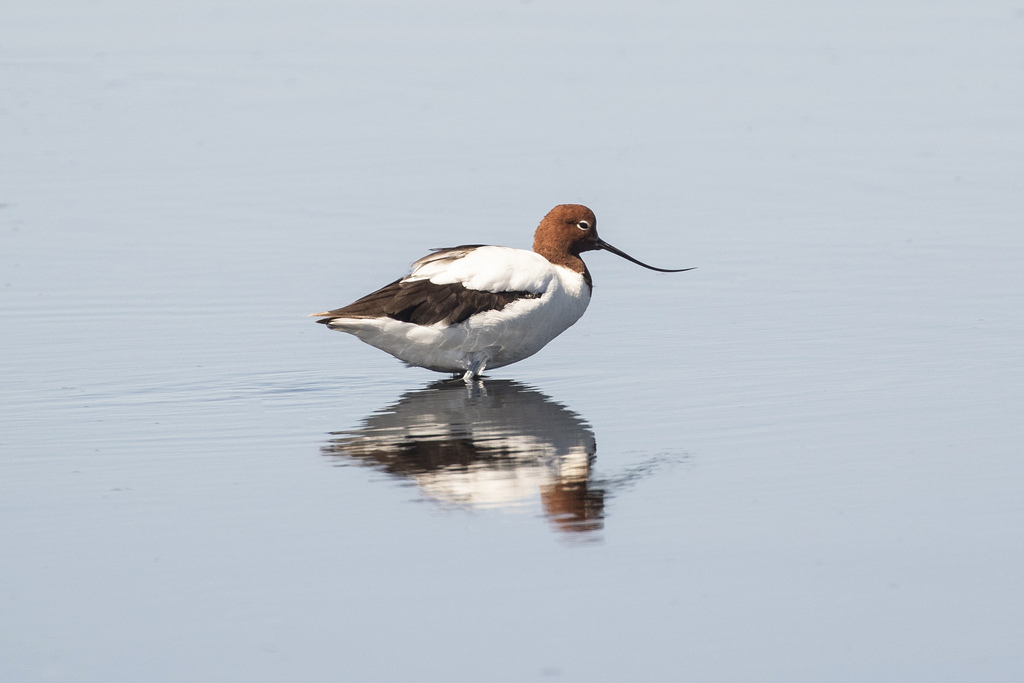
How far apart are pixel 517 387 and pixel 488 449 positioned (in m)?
1.85

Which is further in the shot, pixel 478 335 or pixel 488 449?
pixel 478 335

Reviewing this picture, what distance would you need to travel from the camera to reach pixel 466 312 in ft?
34.7

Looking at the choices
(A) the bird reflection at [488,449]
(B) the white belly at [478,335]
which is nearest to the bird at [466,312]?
(B) the white belly at [478,335]

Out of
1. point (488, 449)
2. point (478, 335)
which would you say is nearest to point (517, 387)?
point (478, 335)

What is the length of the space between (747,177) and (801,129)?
2307 mm

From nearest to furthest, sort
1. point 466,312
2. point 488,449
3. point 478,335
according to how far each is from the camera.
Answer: point 488,449 < point 466,312 < point 478,335

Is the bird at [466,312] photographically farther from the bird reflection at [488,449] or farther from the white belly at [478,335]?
the bird reflection at [488,449]

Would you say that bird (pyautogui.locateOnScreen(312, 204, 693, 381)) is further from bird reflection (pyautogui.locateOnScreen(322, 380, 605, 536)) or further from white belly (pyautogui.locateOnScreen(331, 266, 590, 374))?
bird reflection (pyautogui.locateOnScreen(322, 380, 605, 536))

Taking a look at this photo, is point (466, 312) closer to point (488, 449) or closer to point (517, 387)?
point (517, 387)

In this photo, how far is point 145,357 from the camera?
11.2 meters

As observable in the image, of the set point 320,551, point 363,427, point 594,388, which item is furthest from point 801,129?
point 320,551

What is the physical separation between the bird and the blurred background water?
0.29m

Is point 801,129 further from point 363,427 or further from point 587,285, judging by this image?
point 363,427

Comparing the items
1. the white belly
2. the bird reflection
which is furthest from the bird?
the bird reflection
